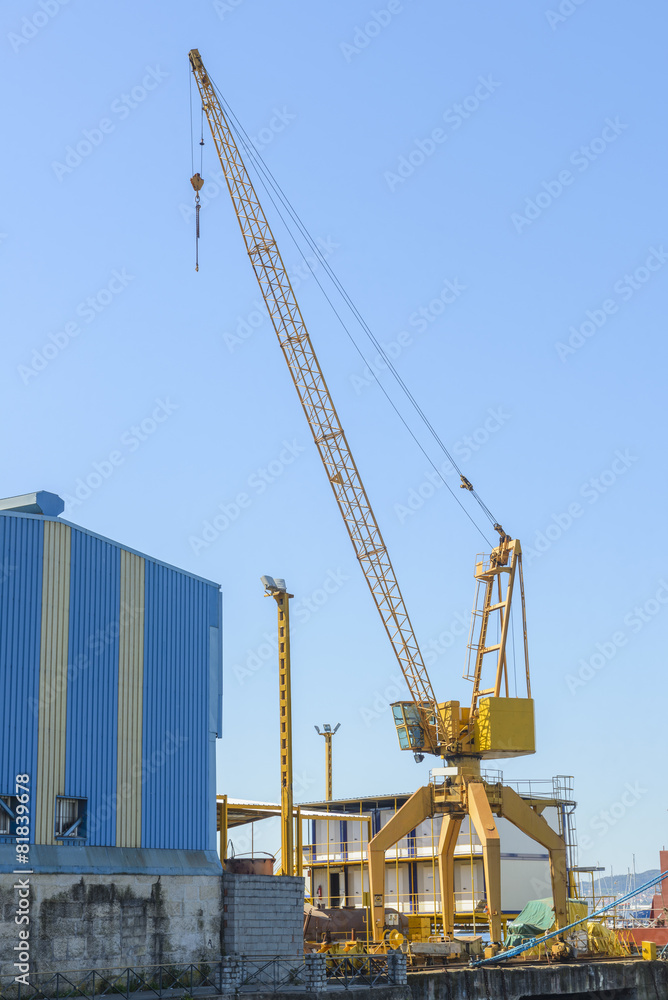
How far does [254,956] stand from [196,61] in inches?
2130

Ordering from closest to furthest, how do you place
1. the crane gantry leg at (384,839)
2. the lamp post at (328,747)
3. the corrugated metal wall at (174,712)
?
the corrugated metal wall at (174,712)
the crane gantry leg at (384,839)
the lamp post at (328,747)

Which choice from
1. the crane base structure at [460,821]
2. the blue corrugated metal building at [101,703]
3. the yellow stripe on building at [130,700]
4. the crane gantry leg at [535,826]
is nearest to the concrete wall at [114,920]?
the blue corrugated metal building at [101,703]

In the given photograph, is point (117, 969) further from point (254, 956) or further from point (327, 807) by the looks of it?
point (327, 807)

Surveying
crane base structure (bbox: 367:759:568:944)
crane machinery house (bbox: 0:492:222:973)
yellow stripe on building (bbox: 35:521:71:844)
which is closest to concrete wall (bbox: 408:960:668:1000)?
crane base structure (bbox: 367:759:568:944)

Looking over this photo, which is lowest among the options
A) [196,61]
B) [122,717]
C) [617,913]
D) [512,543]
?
[617,913]

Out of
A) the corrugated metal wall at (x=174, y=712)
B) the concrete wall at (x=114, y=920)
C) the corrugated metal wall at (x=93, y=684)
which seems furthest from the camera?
the corrugated metal wall at (x=174, y=712)

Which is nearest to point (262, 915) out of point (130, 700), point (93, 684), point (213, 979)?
point (213, 979)

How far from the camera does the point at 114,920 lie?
3127cm

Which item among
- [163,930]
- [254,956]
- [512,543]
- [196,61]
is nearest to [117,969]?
[163,930]

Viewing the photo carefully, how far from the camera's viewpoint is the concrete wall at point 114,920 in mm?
29328

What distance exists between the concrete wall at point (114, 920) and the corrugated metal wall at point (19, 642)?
86.8 inches

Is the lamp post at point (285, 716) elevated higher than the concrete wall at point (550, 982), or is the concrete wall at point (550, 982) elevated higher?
the lamp post at point (285, 716)

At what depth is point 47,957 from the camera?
29438 mm

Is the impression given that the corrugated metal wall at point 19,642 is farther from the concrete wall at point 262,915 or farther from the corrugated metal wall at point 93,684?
the concrete wall at point 262,915
